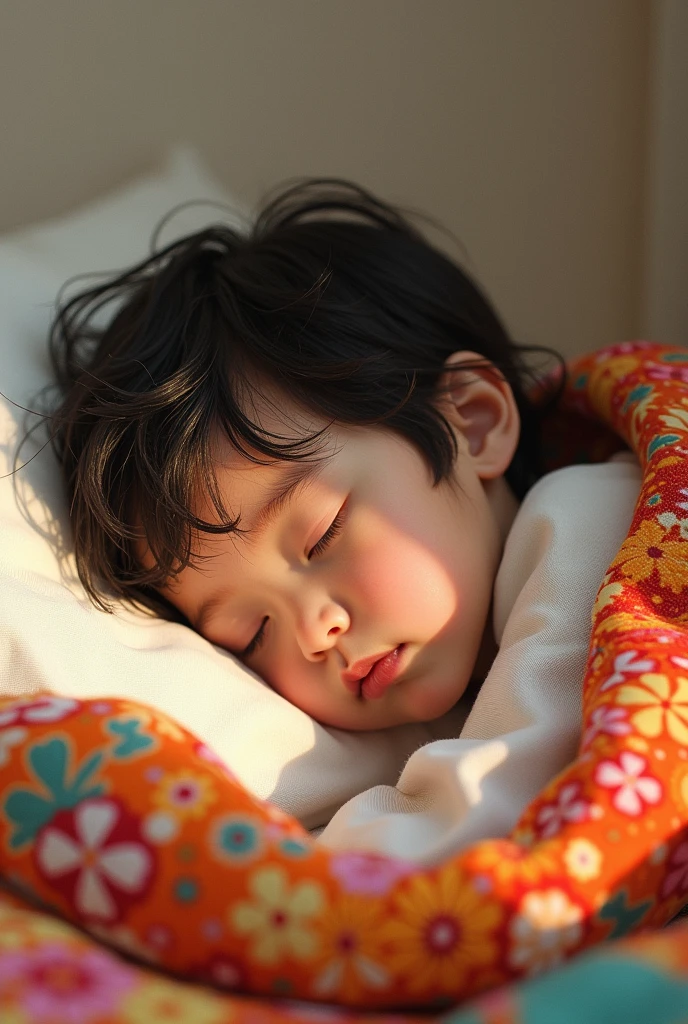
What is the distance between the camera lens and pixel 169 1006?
1.48ft

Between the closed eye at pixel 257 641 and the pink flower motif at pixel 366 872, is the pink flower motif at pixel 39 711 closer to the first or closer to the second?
the pink flower motif at pixel 366 872

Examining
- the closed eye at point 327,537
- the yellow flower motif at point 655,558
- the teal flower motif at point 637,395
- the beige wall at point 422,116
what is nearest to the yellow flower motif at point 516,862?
the yellow flower motif at point 655,558

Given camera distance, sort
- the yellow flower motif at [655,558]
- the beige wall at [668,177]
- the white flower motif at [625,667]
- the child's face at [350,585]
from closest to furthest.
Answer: the white flower motif at [625,667] → the yellow flower motif at [655,558] → the child's face at [350,585] → the beige wall at [668,177]

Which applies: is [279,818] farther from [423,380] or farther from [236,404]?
[423,380]

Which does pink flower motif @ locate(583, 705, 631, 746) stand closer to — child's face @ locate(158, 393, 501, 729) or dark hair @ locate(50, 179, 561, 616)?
child's face @ locate(158, 393, 501, 729)

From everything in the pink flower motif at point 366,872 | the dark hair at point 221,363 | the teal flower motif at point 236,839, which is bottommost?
the pink flower motif at point 366,872

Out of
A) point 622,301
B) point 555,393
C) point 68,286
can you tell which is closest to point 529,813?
point 555,393

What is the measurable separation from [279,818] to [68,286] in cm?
83

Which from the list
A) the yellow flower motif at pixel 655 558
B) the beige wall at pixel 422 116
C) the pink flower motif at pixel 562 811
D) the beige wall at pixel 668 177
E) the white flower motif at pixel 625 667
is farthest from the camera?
the beige wall at pixel 422 116

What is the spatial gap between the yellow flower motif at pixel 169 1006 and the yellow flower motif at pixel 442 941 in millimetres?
92

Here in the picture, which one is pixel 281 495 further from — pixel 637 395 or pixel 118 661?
pixel 637 395

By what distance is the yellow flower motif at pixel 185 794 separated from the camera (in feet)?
1.81

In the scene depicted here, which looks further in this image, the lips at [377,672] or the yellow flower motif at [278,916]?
the lips at [377,672]

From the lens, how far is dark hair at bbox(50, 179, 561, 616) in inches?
36.8
